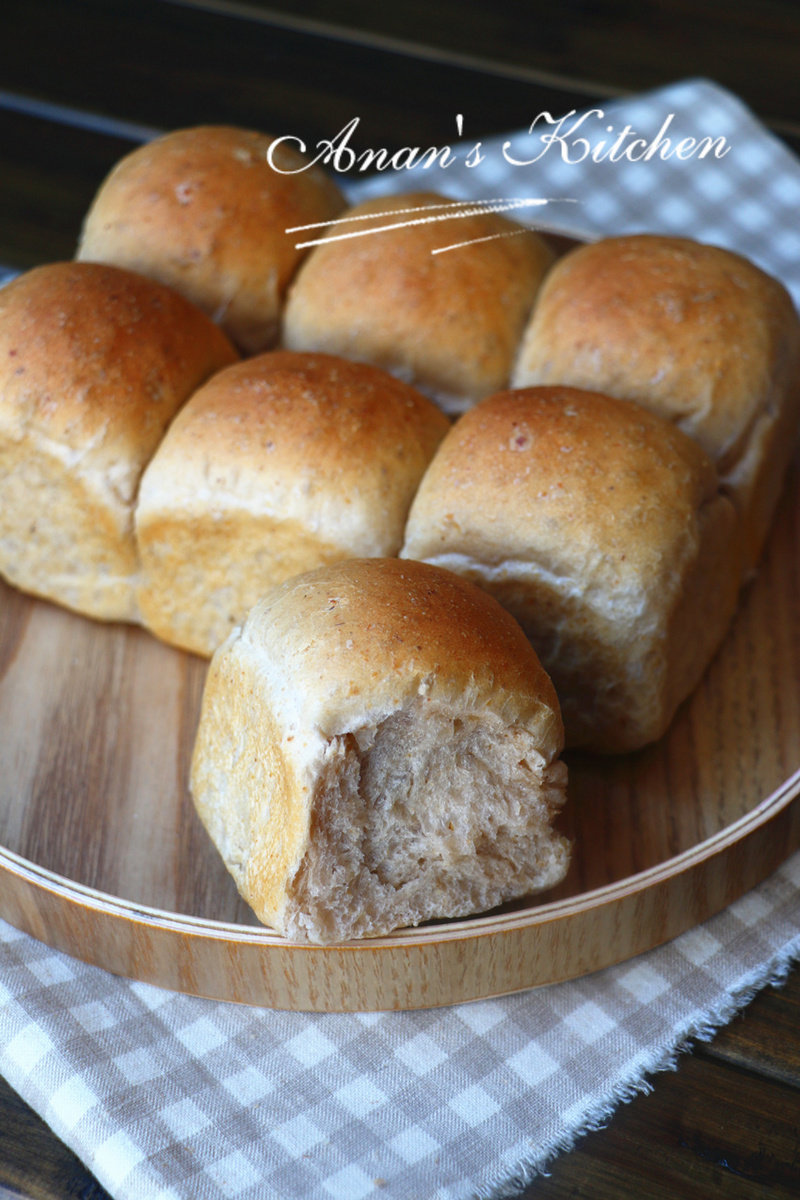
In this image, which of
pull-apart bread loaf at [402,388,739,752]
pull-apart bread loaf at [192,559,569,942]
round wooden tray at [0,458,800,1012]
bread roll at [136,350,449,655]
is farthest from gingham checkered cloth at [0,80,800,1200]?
bread roll at [136,350,449,655]

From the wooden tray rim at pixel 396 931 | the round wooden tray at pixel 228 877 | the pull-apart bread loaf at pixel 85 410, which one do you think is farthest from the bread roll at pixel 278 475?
the wooden tray rim at pixel 396 931

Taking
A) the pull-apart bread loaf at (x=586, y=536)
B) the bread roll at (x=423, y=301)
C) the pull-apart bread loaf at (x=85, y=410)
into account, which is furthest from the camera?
the bread roll at (x=423, y=301)

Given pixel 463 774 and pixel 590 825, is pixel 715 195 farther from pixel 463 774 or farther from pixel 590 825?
pixel 463 774

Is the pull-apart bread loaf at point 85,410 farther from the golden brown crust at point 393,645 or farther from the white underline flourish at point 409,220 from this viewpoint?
the golden brown crust at point 393,645

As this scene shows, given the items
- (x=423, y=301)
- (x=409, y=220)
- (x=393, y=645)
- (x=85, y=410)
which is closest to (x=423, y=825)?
(x=393, y=645)

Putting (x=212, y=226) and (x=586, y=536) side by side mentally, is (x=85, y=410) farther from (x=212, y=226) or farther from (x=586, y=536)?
(x=586, y=536)

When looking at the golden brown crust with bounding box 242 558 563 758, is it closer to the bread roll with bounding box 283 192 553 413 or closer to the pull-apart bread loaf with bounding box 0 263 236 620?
the pull-apart bread loaf with bounding box 0 263 236 620

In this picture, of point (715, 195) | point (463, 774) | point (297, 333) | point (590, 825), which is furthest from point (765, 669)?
point (715, 195)
